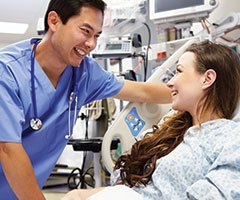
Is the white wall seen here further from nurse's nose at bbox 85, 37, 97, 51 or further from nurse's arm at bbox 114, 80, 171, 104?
nurse's nose at bbox 85, 37, 97, 51

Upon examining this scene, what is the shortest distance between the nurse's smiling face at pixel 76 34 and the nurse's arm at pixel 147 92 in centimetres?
34

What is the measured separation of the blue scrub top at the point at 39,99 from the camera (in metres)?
1.20

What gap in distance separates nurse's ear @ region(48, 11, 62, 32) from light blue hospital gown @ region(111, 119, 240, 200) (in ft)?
2.26

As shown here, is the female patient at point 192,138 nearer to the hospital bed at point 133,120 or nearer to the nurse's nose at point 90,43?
the hospital bed at point 133,120

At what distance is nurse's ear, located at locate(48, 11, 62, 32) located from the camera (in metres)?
1.36

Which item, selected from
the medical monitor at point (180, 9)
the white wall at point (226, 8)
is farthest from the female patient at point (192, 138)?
the white wall at point (226, 8)

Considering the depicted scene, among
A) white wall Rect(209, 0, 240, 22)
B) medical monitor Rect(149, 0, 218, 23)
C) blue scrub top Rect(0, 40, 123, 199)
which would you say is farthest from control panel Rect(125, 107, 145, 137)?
white wall Rect(209, 0, 240, 22)

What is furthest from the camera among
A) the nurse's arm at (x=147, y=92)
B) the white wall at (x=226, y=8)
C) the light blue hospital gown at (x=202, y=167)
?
the white wall at (x=226, y=8)

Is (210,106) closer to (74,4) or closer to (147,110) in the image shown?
(147,110)

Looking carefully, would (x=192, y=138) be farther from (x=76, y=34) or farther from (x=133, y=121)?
(x=76, y=34)

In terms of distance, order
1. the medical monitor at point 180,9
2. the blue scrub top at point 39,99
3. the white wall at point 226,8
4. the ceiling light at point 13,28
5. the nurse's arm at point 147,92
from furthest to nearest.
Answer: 1. the ceiling light at point 13,28
2. the white wall at point 226,8
3. the medical monitor at point 180,9
4. the nurse's arm at point 147,92
5. the blue scrub top at point 39,99

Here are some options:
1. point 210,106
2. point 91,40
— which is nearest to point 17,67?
point 91,40

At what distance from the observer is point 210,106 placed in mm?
1264

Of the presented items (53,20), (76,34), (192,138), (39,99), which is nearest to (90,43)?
(76,34)
